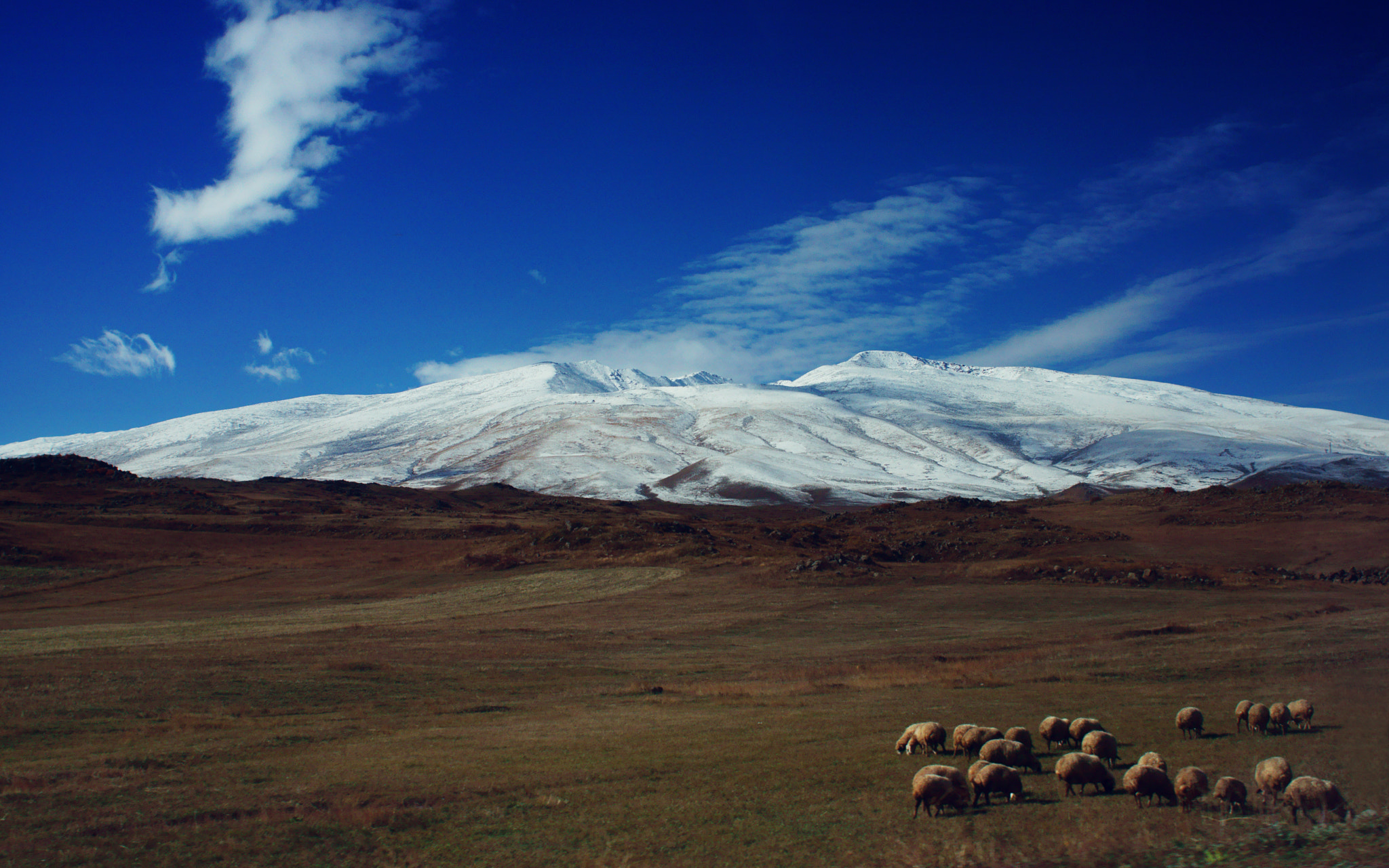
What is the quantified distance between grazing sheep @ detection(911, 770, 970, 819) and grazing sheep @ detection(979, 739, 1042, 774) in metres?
2.69

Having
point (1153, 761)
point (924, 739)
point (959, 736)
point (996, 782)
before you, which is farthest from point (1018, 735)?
point (996, 782)

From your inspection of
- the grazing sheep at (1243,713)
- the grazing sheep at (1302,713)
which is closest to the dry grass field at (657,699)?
the grazing sheep at (1302,713)

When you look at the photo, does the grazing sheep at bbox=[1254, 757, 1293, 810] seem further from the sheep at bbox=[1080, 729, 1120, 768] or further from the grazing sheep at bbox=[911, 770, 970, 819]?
the grazing sheep at bbox=[911, 770, 970, 819]

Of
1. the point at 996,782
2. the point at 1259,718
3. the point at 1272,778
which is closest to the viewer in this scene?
the point at 1272,778

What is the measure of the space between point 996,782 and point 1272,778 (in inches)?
167

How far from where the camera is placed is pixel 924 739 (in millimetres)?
18297

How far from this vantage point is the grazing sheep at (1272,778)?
13289 millimetres

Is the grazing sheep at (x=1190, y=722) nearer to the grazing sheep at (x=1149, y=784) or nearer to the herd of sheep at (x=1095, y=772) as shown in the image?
the herd of sheep at (x=1095, y=772)

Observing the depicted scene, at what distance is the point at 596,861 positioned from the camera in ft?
40.2

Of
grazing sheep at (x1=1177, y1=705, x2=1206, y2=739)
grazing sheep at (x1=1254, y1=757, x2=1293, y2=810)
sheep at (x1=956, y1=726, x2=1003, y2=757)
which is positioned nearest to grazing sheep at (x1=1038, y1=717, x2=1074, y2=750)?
sheep at (x1=956, y1=726, x2=1003, y2=757)

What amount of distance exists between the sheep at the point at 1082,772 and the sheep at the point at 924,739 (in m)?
3.49

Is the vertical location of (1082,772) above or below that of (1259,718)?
above

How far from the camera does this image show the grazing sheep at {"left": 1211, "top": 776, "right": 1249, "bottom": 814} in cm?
1314

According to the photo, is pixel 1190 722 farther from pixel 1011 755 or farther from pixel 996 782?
pixel 996 782
